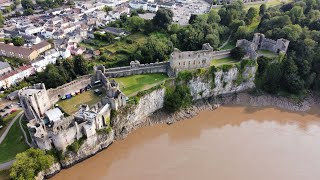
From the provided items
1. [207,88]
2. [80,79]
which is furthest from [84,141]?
[207,88]

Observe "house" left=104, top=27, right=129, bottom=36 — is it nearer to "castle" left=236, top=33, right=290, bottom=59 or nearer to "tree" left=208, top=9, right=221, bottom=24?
"tree" left=208, top=9, right=221, bottom=24

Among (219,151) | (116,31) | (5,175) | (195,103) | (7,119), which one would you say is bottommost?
(219,151)

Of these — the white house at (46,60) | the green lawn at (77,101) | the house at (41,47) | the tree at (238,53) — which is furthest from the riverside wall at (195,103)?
the house at (41,47)

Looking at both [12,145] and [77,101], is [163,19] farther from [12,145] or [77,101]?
[12,145]

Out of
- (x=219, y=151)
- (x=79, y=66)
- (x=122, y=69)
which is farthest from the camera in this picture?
(x=79, y=66)

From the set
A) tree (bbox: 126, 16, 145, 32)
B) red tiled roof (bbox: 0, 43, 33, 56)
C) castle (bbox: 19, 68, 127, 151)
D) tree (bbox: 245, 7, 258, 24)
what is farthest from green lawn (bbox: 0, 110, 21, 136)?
tree (bbox: 245, 7, 258, 24)

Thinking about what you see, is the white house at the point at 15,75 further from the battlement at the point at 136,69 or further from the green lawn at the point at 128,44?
the battlement at the point at 136,69

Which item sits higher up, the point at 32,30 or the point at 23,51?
the point at 32,30

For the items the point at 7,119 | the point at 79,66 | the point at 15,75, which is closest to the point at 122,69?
the point at 79,66
